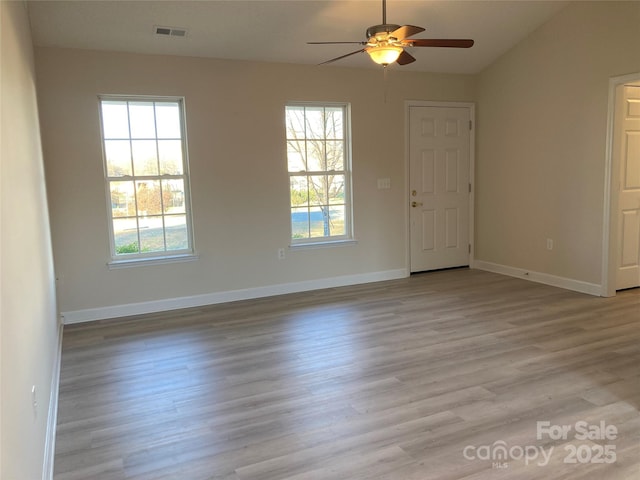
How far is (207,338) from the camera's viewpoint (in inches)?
158

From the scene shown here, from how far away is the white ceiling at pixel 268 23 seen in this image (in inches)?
155

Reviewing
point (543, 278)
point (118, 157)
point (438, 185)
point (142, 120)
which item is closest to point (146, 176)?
point (118, 157)

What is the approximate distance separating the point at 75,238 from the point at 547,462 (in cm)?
418

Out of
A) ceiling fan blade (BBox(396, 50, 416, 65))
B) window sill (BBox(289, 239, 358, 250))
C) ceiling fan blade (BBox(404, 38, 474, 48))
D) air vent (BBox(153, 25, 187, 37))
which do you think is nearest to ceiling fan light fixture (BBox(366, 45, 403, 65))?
ceiling fan blade (BBox(404, 38, 474, 48))

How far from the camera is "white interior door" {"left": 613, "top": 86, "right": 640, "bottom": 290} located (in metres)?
4.77

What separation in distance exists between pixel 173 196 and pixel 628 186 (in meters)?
4.66

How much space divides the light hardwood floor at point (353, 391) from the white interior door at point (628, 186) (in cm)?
48

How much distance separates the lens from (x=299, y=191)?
18.0 feet

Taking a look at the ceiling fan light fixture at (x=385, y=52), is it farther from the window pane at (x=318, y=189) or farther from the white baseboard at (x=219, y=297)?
the white baseboard at (x=219, y=297)

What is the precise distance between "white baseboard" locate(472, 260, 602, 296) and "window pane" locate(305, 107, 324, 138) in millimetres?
2796

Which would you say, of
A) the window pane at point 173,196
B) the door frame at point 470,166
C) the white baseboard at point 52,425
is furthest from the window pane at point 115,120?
the door frame at point 470,166

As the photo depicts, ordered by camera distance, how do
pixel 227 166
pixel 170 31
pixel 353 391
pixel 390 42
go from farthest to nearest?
pixel 227 166 → pixel 170 31 → pixel 390 42 → pixel 353 391

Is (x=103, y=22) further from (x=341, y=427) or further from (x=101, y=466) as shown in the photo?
(x=341, y=427)

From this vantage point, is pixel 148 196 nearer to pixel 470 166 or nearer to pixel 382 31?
pixel 382 31
